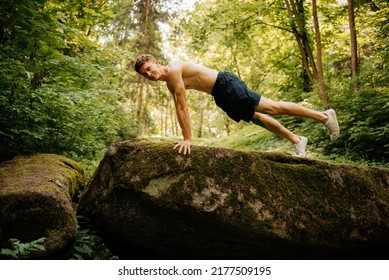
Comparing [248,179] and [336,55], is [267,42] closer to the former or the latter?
[336,55]

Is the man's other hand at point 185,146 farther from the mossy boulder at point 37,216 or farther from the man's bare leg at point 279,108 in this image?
the mossy boulder at point 37,216

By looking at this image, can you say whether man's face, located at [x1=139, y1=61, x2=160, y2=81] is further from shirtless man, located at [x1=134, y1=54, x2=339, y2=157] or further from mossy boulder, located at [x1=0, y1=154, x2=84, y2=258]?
mossy boulder, located at [x1=0, y1=154, x2=84, y2=258]

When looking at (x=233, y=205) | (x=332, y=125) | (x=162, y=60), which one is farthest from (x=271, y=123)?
(x=162, y=60)

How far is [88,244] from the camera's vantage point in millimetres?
3740

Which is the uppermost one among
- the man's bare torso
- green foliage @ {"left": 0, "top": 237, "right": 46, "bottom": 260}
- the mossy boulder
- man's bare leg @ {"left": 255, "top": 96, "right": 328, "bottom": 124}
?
the man's bare torso

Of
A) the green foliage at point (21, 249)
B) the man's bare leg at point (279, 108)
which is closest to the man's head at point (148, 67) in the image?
the man's bare leg at point (279, 108)

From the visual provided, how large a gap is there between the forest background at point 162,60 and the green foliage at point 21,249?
2.41m

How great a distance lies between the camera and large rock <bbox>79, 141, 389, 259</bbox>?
3.46 meters

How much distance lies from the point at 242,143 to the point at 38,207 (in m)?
11.7

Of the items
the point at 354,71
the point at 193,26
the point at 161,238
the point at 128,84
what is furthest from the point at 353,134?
the point at 128,84

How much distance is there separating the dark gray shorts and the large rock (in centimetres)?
66

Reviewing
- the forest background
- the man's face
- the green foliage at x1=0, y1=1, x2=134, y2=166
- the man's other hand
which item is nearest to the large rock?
the man's other hand

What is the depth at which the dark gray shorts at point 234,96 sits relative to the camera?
4.07 metres

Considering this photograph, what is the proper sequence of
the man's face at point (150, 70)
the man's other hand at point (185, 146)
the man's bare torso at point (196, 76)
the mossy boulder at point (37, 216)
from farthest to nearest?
the man's bare torso at point (196, 76) < the man's face at point (150, 70) < the man's other hand at point (185, 146) < the mossy boulder at point (37, 216)
